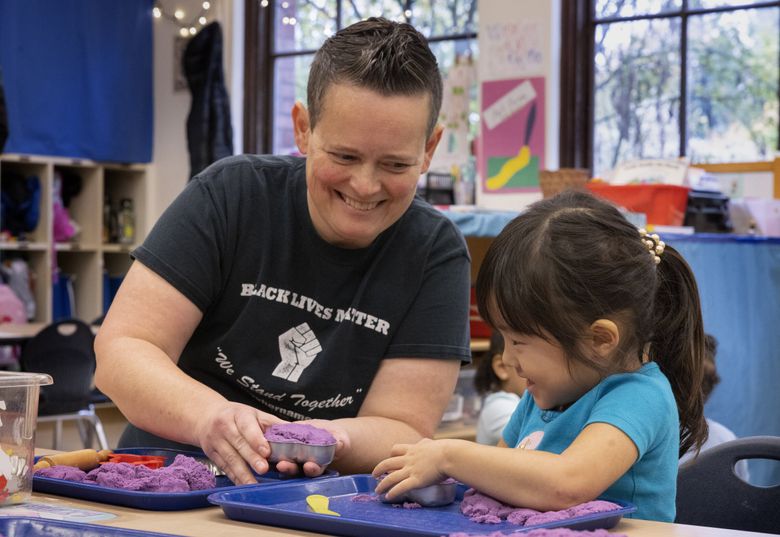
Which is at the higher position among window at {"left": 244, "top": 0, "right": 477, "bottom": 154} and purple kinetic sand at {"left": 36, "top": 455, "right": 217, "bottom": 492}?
window at {"left": 244, "top": 0, "right": 477, "bottom": 154}

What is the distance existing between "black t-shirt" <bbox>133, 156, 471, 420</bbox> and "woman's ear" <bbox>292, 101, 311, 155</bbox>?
0.08 m

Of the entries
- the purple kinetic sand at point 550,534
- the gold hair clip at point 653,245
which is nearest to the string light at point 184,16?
the gold hair clip at point 653,245

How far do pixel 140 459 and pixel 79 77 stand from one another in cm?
588

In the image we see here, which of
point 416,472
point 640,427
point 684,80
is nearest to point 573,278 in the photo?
point 640,427

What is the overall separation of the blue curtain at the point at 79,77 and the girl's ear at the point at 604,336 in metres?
5.69

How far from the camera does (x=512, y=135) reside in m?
5.66

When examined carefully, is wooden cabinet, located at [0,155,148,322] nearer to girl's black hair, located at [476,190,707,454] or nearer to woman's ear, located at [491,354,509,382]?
woman's ear, located at [491,354,509,382]

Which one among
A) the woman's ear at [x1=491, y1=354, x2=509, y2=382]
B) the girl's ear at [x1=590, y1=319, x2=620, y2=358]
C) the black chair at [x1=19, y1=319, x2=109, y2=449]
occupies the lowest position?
the black chair at [x1=19, y1=319, x2=109, y2=449]

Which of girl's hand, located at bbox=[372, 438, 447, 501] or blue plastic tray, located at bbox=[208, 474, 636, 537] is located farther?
girl's hand, located at bbox=[372, 438, 447, 501]

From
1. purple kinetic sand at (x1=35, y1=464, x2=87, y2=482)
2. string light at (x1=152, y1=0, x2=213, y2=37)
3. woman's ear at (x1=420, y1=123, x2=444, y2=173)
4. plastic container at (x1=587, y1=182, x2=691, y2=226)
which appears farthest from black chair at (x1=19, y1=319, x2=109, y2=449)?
purple kinetic sand at (x1=35, y1=464, x2=87, y2=482)

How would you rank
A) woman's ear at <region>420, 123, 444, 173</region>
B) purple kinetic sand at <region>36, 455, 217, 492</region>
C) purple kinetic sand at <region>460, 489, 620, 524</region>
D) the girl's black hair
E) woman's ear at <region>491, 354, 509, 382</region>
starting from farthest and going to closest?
woman's ear at <region>491, 354, 509, 382</region>
woman's ear at <region>420, 123, 444, 173</region>
the girl's black hair
purple kinetic sand at <region>36, 455, 217, 492</region>
purple kinetic sand at <region>460, 489, 620, 524</region>

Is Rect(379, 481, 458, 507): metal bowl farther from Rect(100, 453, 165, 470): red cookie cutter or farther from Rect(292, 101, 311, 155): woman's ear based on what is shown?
Rect(292, 101, 311, 155): woman's ear

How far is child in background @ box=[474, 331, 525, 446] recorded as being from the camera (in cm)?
303

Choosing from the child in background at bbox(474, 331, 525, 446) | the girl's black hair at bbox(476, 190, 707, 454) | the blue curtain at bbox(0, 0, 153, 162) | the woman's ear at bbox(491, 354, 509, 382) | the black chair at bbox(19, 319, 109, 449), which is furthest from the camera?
the blue curtain at bbox(0, 0, 153, 162)
